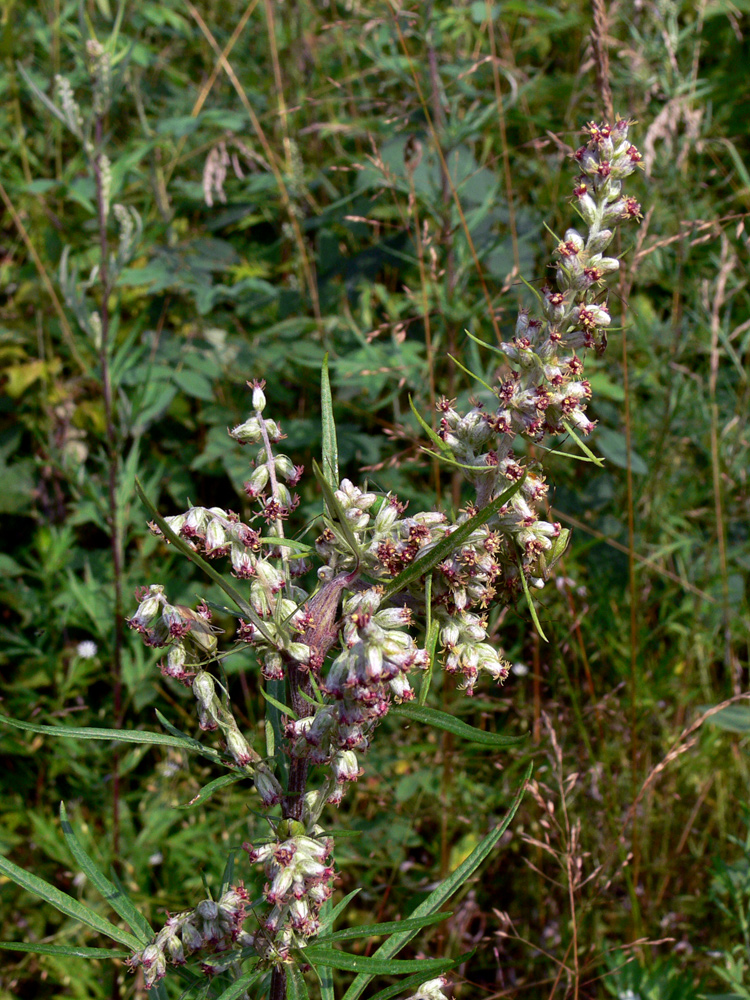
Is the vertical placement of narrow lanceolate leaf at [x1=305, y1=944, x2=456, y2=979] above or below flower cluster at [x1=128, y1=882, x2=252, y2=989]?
above

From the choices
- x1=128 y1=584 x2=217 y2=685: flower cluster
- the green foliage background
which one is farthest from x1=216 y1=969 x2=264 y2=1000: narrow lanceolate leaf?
the green foliage background

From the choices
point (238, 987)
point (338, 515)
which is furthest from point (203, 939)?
point (338, 515)

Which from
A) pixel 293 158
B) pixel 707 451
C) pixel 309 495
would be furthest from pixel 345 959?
pixel 293 158

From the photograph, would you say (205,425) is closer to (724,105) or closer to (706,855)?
(706,855)

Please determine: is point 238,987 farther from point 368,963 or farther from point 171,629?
point 171,629

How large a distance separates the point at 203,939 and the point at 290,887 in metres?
0.24

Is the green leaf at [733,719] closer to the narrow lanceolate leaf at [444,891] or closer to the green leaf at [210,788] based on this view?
the narrow lanceolate leaf at [444,891]

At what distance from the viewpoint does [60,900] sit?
123 cm

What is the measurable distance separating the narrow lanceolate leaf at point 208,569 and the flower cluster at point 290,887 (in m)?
0.28

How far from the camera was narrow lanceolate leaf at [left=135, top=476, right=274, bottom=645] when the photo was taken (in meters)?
0.94

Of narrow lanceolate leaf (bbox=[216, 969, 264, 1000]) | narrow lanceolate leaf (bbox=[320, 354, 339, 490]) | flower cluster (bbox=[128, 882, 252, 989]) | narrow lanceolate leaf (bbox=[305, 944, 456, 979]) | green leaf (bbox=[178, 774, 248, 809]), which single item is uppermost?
narrow lanceolate leaf (bbox=[320, 354, 339, 490])

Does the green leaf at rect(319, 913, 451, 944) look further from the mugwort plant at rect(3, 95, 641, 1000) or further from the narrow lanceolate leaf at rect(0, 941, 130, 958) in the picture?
the narrow lanceolate leaf at rect(0, 941, 130, 958)

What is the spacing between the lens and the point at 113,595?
302 centimetres

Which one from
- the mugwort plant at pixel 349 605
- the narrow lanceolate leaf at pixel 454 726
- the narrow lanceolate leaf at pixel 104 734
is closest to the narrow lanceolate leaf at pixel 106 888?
the mugwort plant at pixel 349 605
